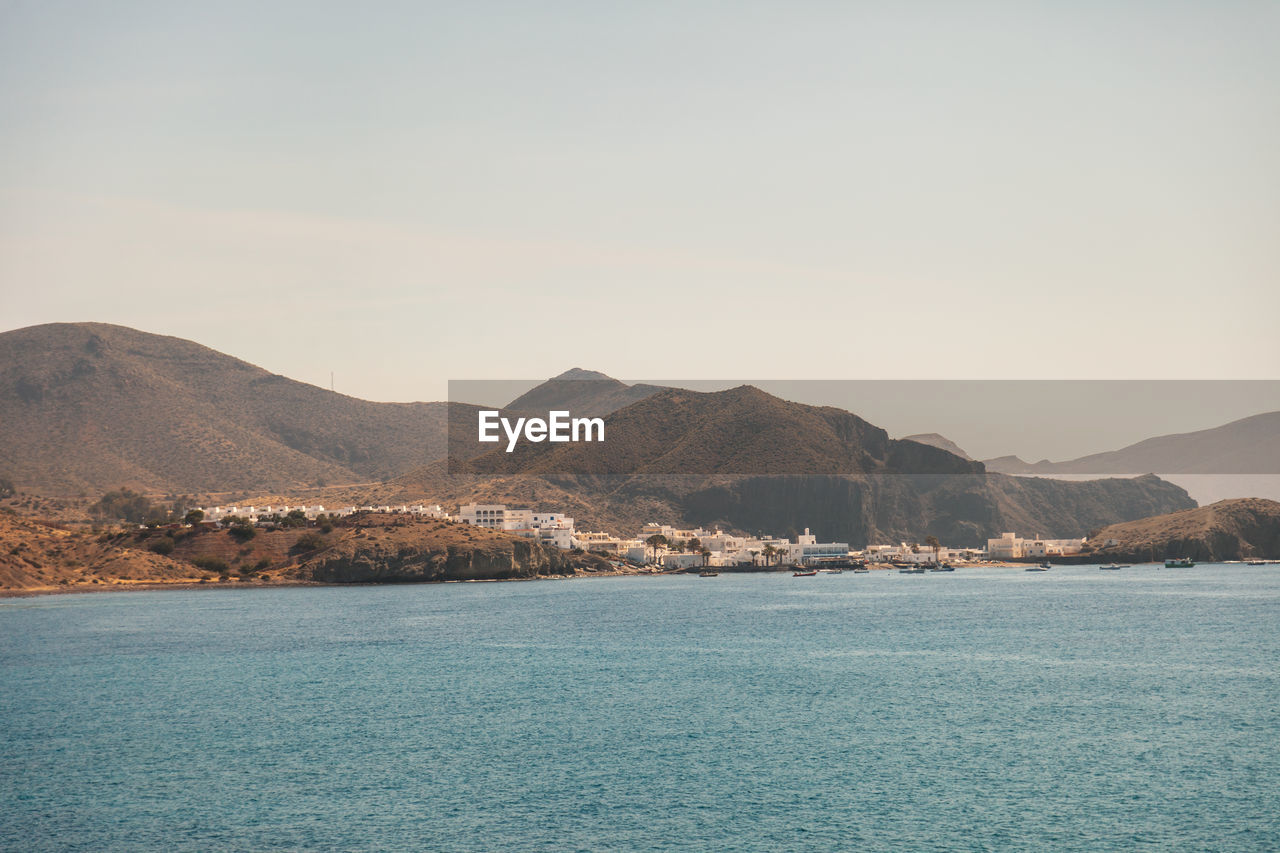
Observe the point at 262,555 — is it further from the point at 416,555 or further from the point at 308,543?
the point at 416,555

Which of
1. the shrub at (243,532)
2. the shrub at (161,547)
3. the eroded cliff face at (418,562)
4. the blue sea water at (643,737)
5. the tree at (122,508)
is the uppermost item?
the tree at (122,508)

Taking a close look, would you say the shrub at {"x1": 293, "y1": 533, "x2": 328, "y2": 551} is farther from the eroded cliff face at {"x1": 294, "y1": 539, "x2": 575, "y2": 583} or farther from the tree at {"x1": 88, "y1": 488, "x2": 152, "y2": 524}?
the tree at {"x1": 88, "y1": 488, "x2": 152, "y2": 524}

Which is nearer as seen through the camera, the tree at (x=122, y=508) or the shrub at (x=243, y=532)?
the shrub at (x=243, y=532)

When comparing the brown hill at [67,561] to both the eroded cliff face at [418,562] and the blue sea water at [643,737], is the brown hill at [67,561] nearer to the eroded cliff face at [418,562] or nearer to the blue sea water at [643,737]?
the eroded cliff face at [418,562]

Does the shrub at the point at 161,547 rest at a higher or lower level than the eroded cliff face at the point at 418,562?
higher

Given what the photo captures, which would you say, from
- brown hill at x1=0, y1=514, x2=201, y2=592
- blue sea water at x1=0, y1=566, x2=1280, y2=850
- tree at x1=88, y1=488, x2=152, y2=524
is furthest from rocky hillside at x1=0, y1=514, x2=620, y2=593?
blue sea water at x1=0, y1=566, x2=1280, y2=850

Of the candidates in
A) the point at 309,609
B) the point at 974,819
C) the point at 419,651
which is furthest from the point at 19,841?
the point at 309,609

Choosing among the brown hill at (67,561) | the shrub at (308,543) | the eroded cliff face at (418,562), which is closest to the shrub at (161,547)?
the brown hill at (67,561)

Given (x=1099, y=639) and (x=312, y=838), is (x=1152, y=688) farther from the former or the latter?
(x=312, y=838)
